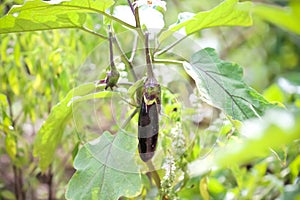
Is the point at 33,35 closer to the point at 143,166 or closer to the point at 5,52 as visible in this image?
the point at 5,52

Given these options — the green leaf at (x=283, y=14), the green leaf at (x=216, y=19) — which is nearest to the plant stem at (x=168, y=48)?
the green leaf at (x=216, y=19)

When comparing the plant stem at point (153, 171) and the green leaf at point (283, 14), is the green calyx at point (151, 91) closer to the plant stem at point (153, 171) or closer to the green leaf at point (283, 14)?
the plant stem at point (153, 171)

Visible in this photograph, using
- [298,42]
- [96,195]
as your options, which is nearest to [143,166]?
[96,195]

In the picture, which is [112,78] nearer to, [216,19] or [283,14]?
[216,19]

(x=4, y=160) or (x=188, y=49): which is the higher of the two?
(x=188, y=49)

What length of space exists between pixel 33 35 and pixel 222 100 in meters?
0.42

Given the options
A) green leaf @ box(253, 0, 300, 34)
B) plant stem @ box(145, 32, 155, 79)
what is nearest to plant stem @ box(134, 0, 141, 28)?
plant stem @ box(145, 32, 155, 79)

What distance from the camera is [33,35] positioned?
2.94 feet

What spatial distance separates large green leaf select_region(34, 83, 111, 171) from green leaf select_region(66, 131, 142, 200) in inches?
2.3

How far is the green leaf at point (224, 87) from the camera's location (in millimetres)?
583

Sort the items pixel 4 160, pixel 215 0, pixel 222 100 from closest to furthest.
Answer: pixel 222 100, pixel 4 160, pixel 215 0

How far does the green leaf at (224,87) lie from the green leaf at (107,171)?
13cm

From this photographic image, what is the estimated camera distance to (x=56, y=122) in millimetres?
704

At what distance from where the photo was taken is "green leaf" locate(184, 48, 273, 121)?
58 cm
